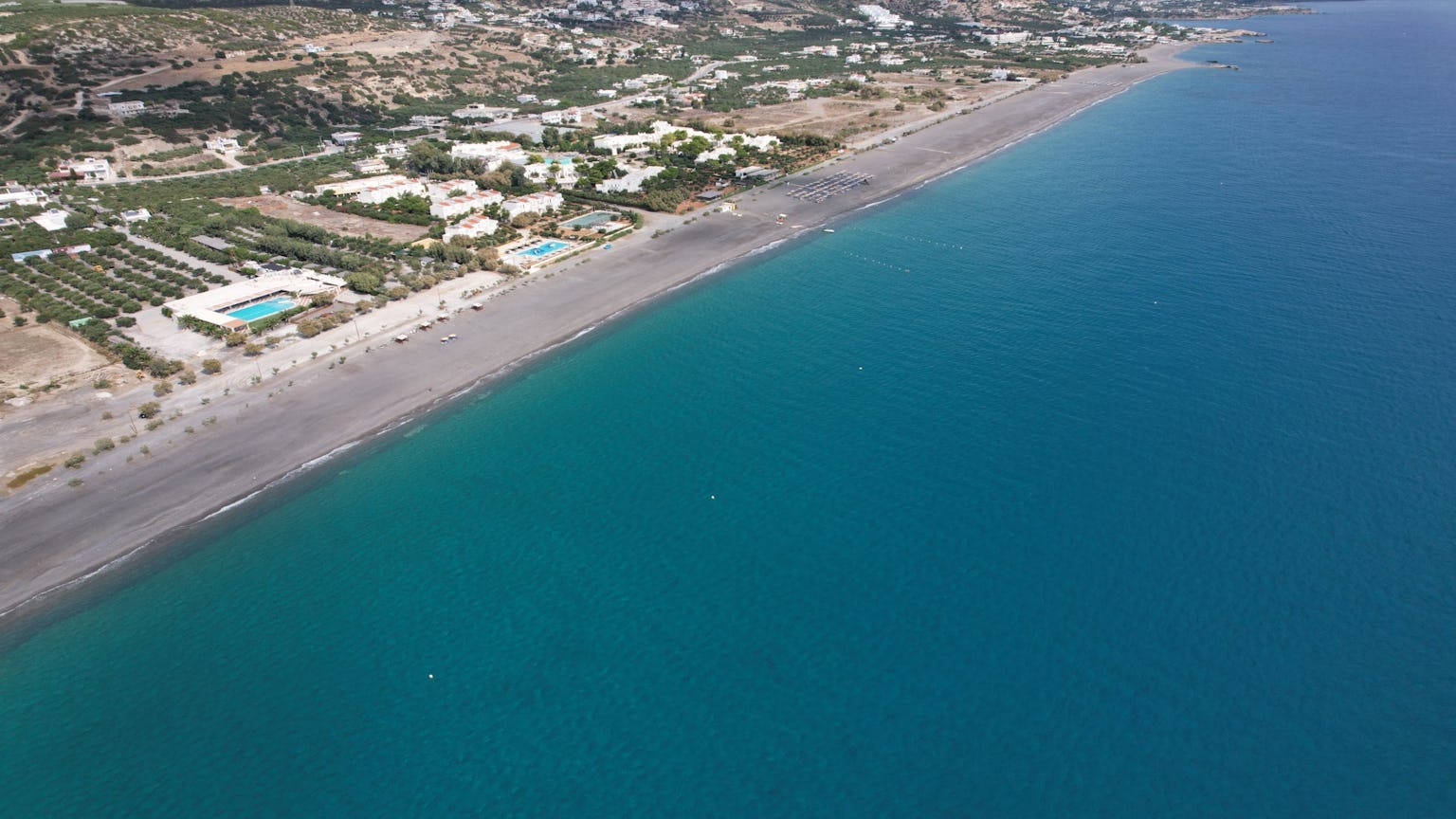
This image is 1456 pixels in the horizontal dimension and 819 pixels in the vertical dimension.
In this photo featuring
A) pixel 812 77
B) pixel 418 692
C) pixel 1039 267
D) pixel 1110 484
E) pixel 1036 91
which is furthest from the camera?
pixel 812 77

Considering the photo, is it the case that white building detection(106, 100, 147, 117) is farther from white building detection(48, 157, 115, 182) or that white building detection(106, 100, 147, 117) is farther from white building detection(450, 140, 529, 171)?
white building detection(450, 140, 529, 171)

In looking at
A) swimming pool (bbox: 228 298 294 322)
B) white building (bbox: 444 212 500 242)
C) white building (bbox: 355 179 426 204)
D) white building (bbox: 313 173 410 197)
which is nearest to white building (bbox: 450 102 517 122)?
white building (bbox: 313 173 410 197)

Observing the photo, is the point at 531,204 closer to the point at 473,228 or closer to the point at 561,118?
the point at 473,228

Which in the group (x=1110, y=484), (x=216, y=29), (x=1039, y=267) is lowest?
(x=1110, y=484)

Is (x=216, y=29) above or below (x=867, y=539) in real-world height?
above

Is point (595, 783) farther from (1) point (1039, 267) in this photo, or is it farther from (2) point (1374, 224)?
(2) point (1374, 224)

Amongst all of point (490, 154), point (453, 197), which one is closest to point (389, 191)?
point (453, 197)

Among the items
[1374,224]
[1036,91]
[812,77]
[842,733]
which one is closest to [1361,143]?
[1374,224]
